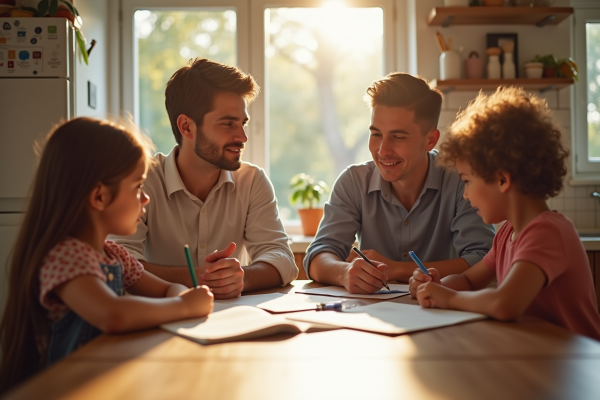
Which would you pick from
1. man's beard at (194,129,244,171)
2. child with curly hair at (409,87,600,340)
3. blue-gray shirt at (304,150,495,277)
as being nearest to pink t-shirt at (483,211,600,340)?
child with curly hair at (409,87,600,340)

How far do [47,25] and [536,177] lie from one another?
230cm

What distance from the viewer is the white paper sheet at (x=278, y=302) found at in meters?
1.27

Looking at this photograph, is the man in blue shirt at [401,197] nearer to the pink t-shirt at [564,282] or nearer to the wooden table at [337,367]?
the pink t-shirt at [564,282]

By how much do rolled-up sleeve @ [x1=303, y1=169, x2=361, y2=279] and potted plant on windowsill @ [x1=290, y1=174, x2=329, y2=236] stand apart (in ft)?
3.87

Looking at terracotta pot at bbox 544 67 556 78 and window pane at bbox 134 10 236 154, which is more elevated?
window pane at bbox 134 10 236 154

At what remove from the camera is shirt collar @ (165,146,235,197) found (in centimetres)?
198

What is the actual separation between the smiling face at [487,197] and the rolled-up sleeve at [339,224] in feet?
2.32

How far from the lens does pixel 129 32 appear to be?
3572mm

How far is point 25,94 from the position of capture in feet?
8.68

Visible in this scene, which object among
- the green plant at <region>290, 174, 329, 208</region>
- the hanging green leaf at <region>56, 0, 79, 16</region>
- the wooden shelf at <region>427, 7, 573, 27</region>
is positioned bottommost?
the green plant at <region>290, 174, 329, 208</region>

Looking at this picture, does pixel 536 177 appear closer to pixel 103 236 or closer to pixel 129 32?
pixel 103 236

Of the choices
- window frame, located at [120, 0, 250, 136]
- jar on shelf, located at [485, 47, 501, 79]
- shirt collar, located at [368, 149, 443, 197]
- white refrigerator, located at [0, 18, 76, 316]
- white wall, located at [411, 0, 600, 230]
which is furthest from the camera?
window frame, located at [120, 0, 250, 136]

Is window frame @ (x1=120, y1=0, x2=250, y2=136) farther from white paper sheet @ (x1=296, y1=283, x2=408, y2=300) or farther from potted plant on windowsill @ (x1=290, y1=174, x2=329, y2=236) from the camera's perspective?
white paper sheet @ (x1=296, y1=283, x2=408, y2=300)

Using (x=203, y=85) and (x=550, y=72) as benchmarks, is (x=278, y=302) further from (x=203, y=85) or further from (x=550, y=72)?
(x=550, y=72)
